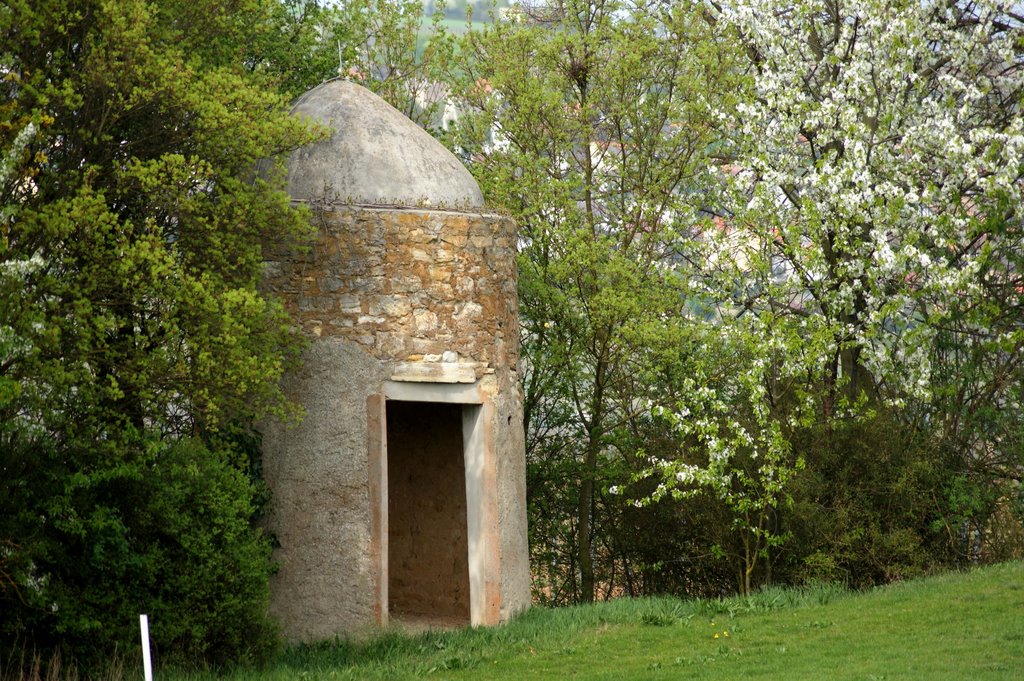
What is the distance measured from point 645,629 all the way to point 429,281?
11.1ft

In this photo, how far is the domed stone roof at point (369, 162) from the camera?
12.4 meters

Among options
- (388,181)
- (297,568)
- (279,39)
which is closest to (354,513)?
(297,568)

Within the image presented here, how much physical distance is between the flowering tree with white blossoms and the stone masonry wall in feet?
9.65

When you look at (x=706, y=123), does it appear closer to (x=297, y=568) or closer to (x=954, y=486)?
(x=954, y=486)

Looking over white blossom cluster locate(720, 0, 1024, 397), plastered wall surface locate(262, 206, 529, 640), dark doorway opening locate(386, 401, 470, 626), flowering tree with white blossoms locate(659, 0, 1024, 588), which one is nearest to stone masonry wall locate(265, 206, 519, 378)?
plastered wall surface locate(262, 206, 529, 640)

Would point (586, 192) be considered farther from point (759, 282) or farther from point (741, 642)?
point (741, 642)

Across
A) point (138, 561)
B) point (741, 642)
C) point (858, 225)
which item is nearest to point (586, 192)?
point (858, 225)

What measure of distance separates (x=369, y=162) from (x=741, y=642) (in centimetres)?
509

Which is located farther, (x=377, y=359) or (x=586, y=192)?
(x=586, y=192)

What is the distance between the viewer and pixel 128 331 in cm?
1048

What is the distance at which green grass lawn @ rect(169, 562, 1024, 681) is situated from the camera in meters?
9.71

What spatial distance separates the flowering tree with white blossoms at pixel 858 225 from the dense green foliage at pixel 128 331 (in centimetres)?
496

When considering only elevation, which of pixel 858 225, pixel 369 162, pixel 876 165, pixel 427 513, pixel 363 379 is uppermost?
pixel 876 165

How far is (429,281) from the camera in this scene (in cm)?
1220
